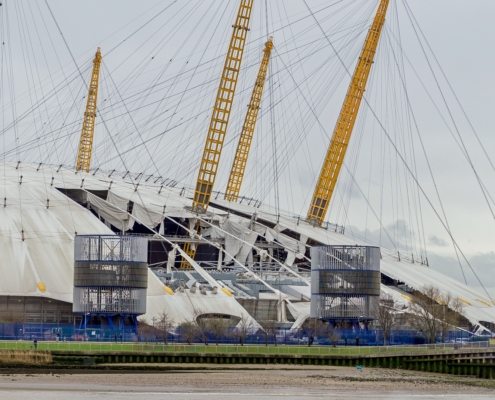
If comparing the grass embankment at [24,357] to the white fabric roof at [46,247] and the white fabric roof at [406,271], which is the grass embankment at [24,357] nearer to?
the white fabric roof at [46,247]

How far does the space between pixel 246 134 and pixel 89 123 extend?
2837 centimetres

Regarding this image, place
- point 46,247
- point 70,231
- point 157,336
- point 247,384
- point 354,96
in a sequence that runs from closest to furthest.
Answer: point 247,384, point 157,336, point 46,247, point 70,231, point 354,96

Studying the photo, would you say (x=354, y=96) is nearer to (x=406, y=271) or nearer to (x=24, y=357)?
(x=406, y=271)

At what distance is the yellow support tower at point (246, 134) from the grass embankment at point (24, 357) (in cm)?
8094

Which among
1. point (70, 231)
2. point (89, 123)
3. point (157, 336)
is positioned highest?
point (89, 123)

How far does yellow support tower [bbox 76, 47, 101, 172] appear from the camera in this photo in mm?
181625

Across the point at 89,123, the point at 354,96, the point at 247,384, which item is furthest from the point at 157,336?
the point at 89,123

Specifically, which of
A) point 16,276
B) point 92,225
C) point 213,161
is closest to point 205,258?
point 213,161

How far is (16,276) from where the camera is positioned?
107562mm

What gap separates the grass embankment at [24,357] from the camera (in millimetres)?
81438

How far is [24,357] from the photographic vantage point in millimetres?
82500

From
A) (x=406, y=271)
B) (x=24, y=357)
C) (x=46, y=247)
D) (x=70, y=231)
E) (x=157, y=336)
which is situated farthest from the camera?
(x=406, y=271)

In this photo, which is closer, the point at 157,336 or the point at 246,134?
the point at 157,336

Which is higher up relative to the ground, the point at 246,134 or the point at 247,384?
the point at 246,134
